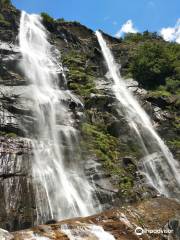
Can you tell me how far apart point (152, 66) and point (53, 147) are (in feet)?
65.2

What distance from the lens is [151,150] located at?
2489 centimetres

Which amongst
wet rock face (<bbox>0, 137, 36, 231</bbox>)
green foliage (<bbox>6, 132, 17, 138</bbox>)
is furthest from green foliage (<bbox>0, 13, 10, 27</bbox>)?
wet rock face (<bbox>0, 137, 36, 231</bbox>)

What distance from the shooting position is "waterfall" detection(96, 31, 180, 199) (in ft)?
72.5

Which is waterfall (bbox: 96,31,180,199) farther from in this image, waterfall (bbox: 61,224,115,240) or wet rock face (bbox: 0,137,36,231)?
waterfall (bbox: 61,224,115,240)

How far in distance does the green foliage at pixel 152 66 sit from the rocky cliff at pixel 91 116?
0.10 m

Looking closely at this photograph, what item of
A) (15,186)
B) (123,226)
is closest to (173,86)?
(15,186)

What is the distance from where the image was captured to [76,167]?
67.2 feet

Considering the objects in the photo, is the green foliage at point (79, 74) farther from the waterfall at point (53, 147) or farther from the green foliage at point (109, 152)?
the green foliage at point (109, 152)

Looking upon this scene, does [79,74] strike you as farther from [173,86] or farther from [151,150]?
[151,150]

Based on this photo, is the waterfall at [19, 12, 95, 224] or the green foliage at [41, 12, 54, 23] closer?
the waterfall at [19, 12, 95, 224]

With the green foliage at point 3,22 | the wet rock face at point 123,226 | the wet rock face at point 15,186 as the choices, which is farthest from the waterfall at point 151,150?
the green foliage at point 3,22

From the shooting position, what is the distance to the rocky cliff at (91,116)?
17.8 metres

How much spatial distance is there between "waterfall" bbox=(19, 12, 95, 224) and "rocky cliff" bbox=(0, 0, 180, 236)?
0.47m

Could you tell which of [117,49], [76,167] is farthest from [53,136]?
[117,49]
